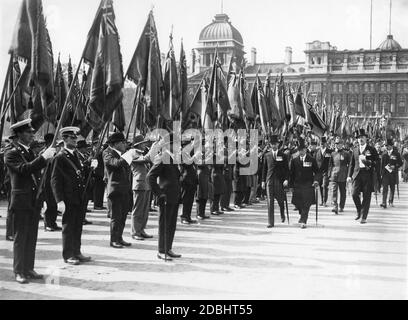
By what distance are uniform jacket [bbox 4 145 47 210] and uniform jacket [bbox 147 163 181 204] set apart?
5.57ft

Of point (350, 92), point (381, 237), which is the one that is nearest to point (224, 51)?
point (350, 92)

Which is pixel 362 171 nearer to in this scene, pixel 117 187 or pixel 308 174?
pixel 308 174

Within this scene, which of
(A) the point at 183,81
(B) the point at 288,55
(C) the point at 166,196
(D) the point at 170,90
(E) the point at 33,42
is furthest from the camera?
(B) the point at 288,55

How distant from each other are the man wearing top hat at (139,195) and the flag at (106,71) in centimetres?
179

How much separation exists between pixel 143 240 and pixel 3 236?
2.65 metres

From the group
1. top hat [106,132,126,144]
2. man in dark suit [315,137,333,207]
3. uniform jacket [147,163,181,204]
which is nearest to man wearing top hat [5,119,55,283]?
uniform jacket [147,163,181,204]

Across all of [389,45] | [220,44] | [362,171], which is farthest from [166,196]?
[389,45]

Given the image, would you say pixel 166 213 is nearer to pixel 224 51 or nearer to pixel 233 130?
pixel 233 130

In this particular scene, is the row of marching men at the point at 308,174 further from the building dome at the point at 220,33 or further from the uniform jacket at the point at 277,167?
the building dome at the point at 220,33

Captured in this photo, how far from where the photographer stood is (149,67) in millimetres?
9727

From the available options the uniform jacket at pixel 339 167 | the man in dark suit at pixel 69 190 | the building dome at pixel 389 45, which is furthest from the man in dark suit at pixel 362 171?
the building dome at pixel 389 45

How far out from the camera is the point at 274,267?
7480mm

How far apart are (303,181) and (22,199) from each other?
6649 mm

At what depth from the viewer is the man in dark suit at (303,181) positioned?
11344 millimetres
